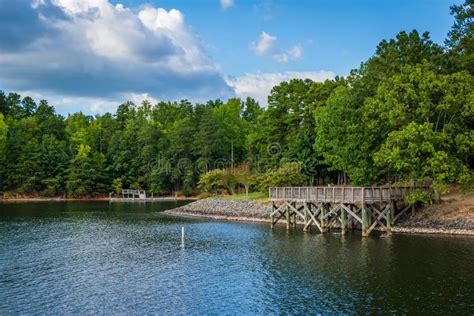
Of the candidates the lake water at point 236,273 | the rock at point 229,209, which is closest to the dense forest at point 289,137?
the rock at point 229,209

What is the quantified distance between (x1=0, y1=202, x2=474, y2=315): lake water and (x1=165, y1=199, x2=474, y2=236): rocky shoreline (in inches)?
85.6

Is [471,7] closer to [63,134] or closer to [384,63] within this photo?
[384,63]

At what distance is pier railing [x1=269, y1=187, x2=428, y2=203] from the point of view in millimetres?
36125

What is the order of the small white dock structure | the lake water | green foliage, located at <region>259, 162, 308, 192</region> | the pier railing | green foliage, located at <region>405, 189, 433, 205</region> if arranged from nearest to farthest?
the lake water < the pier railing < green foliage, located at <region>405, 189, 433, 205</region> < green foliage, located at <region>259, 162, 308, 192</region> < the small white dock structure

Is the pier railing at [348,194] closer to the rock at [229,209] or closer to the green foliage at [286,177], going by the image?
the rock at [229,209]

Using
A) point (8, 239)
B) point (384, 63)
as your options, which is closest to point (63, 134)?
point (8, 239)

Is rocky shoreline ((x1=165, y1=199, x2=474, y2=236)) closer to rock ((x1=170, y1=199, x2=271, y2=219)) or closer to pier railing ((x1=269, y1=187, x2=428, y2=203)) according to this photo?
rock ((x1=170, y1=199, x2=271, y2=219))

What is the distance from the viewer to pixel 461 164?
3612 centimetres

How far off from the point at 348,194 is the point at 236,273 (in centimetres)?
1558

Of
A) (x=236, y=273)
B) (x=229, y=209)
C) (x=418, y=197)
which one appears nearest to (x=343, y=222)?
(x=418, y=197)

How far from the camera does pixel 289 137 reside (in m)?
66.9

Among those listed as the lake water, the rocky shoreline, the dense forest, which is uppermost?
the dense forest

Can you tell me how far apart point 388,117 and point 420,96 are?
3.08 metres

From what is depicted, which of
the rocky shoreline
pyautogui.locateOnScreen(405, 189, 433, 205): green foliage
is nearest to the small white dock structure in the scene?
the rocky shoreline
